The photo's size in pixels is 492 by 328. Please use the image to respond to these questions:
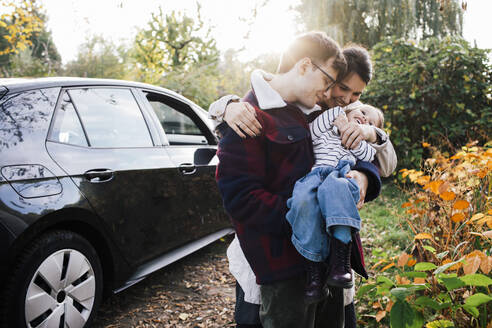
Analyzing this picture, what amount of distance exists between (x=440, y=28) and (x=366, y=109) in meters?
12.1

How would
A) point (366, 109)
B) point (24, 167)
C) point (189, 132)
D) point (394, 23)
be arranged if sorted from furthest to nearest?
point (394, 23) → point (189, 132) → point (24, 167) → point (366, 109)

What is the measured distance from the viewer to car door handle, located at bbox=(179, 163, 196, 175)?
3.01 metres

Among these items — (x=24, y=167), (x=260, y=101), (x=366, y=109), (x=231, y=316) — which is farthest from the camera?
(x=231, y=316)

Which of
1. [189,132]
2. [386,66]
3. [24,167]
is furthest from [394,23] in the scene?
[24,167]

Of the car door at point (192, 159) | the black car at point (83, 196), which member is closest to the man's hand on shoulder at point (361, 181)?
the black car at point (83, 196)

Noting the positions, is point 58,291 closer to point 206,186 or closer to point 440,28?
point 206,186

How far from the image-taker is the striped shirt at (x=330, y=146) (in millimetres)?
1280

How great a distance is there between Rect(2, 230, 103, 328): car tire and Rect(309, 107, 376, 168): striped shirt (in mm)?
1590

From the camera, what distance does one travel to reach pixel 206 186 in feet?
→ 10.8

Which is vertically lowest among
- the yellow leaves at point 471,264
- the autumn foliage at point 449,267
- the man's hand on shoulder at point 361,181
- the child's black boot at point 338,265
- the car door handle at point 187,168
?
the autumn foliage at point 449,267

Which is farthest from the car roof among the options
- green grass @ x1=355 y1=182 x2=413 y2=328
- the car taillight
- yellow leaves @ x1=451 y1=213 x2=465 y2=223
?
yellow leaves @ x1=451 y1=213 x2=465 y2=223

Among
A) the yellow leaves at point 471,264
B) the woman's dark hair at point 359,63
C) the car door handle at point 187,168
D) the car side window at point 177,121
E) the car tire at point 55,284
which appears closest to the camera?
the yellow leaves at point 471,264

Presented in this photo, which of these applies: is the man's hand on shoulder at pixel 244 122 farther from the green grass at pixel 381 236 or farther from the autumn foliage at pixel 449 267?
the green grass at pixel 381 236

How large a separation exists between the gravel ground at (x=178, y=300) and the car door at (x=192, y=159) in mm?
430
